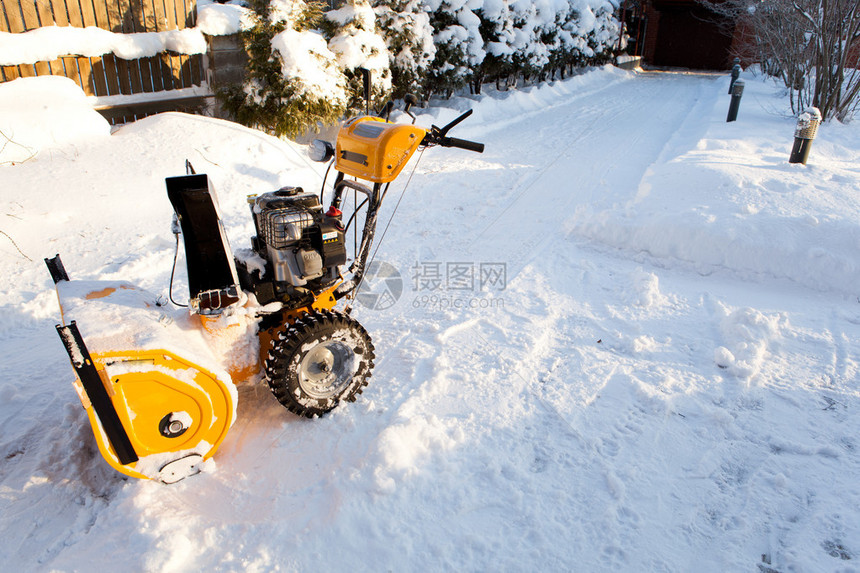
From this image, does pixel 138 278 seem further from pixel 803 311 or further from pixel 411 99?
pixel 803 311

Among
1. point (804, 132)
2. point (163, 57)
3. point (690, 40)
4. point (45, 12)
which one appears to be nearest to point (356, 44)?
point (163, 57)

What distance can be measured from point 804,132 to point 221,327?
22.6ft

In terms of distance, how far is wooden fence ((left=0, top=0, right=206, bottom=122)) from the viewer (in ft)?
19.6

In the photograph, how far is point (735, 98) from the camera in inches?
390

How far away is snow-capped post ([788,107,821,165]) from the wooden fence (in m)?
8.08

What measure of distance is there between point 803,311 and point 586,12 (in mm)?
18018

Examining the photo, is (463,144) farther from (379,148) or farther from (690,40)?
(690,40)

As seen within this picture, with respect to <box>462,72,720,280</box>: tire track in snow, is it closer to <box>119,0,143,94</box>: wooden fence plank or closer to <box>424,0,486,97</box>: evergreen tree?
<box>424,0,486,97</box>: evergreen tree

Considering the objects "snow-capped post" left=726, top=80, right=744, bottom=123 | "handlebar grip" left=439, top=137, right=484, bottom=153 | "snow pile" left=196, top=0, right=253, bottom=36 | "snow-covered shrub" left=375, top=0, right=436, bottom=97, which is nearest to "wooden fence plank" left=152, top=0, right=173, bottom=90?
"snow pile" left=196, top=0, right=253, bottom=36

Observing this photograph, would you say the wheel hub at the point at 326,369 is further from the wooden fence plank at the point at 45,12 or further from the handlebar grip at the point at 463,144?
Answer: the wooden fence plank at the point at 45,12

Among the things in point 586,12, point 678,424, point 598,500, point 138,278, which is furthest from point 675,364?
point 586,12

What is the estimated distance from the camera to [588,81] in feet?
61.2

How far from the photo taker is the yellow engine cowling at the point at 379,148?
2.86m

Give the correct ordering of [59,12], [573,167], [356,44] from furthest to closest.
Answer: [356,44], [573,167], [59,12]
